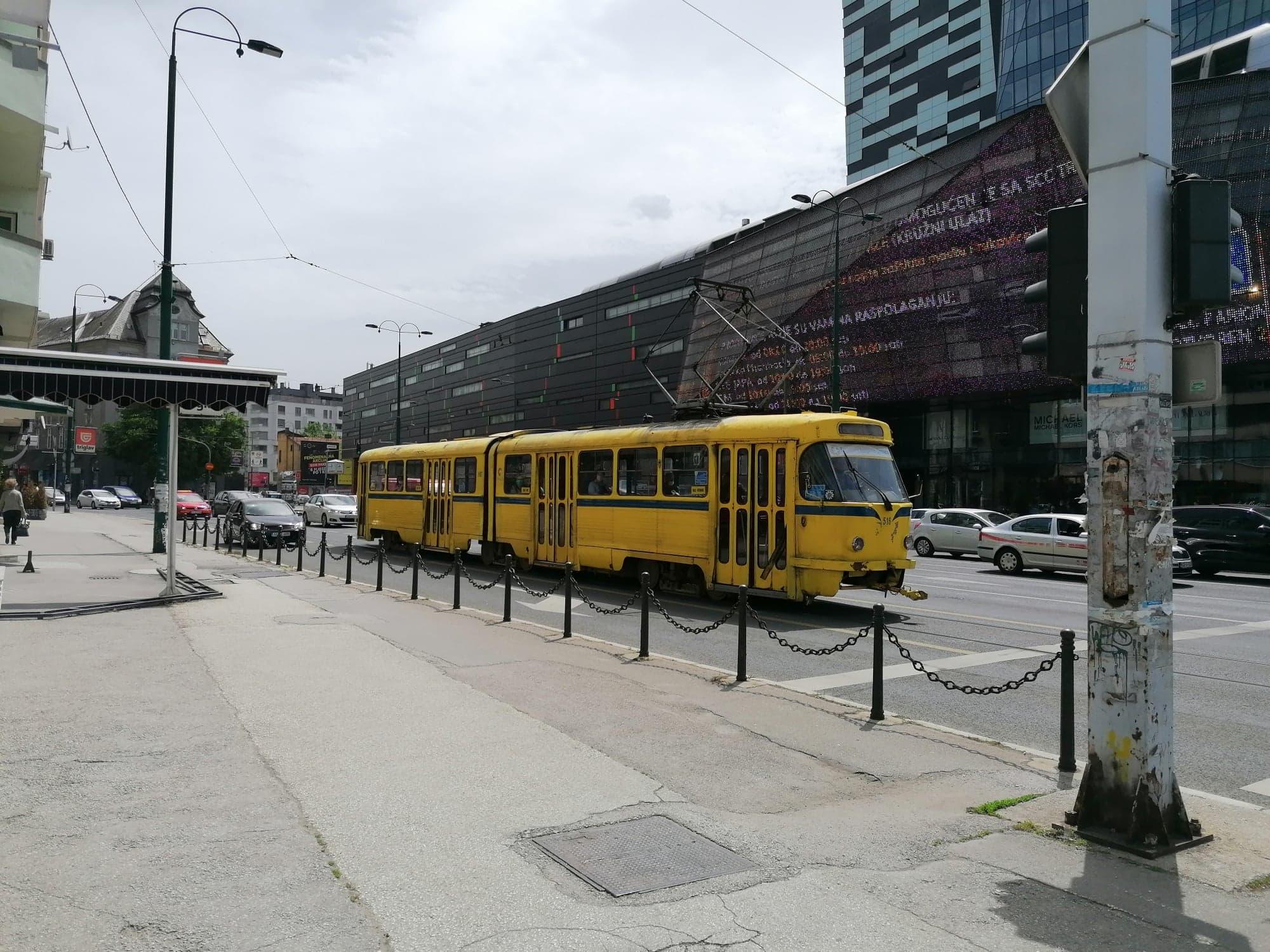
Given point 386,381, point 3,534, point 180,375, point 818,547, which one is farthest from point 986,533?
point 386,381

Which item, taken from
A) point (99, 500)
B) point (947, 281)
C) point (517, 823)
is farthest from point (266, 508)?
point (99, 500)

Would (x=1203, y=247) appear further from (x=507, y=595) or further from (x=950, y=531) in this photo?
(x=950, y=531)

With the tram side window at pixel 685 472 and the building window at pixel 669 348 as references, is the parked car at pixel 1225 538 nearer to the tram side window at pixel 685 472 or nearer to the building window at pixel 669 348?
the tram side window at pixel 685 472

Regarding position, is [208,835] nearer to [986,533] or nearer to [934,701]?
[934,701]

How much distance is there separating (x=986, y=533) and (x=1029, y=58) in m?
49.4

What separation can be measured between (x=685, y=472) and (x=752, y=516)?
1.62m

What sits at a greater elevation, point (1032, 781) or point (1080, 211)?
point (1080, 211)

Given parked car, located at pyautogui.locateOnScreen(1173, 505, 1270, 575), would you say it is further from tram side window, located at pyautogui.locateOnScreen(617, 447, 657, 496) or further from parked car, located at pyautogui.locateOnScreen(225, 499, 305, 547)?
parked car, located at pyautogui.locateOnScreen(225, 499, 305, 547)

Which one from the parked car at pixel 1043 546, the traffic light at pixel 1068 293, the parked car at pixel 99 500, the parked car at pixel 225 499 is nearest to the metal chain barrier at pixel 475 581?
the traffic light at pixel 1068 293

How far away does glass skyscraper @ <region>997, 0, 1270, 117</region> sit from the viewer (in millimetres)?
51406

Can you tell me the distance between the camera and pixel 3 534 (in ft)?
94.2

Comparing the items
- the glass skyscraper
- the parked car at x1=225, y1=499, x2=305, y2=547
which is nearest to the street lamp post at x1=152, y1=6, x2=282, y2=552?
the parked car at x1=225, y1=499, x2=305, y2=547

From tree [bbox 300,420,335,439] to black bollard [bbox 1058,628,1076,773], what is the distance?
148m

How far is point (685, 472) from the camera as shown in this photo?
15.5 m
